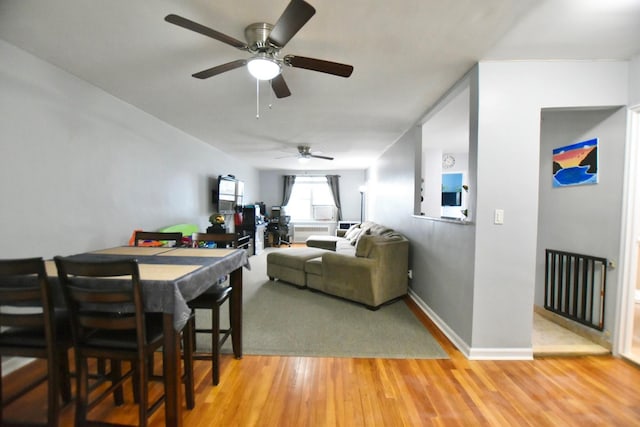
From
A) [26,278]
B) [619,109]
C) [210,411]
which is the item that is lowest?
[210,411]

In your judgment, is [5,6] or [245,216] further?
[245,216]

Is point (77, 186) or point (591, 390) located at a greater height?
point (77, 186)

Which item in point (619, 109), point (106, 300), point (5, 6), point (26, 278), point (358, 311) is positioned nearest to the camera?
point (106, 300)

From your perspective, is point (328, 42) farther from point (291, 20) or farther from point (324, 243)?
point (324, 243)

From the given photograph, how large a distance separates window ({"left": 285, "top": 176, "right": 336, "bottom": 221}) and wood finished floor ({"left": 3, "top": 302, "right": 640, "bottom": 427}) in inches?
241

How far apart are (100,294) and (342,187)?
7.03 meters

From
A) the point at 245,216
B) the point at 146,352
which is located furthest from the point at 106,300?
the point at 245,216

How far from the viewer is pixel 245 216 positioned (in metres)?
5.89

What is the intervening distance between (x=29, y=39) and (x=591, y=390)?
459 centimetres

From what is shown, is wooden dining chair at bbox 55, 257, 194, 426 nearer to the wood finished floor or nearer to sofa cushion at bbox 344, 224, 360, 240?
the wood finished floor

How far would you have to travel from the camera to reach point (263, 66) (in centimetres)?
158

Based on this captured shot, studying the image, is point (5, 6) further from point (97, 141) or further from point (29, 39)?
point (97, 141)

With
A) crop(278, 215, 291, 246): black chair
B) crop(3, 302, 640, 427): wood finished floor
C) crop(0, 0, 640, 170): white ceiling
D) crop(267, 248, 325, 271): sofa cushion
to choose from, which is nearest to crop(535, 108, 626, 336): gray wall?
crop(0, 0, 640, 170): white ceiling

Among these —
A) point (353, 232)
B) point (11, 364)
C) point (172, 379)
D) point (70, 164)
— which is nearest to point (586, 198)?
point (172, 379)
